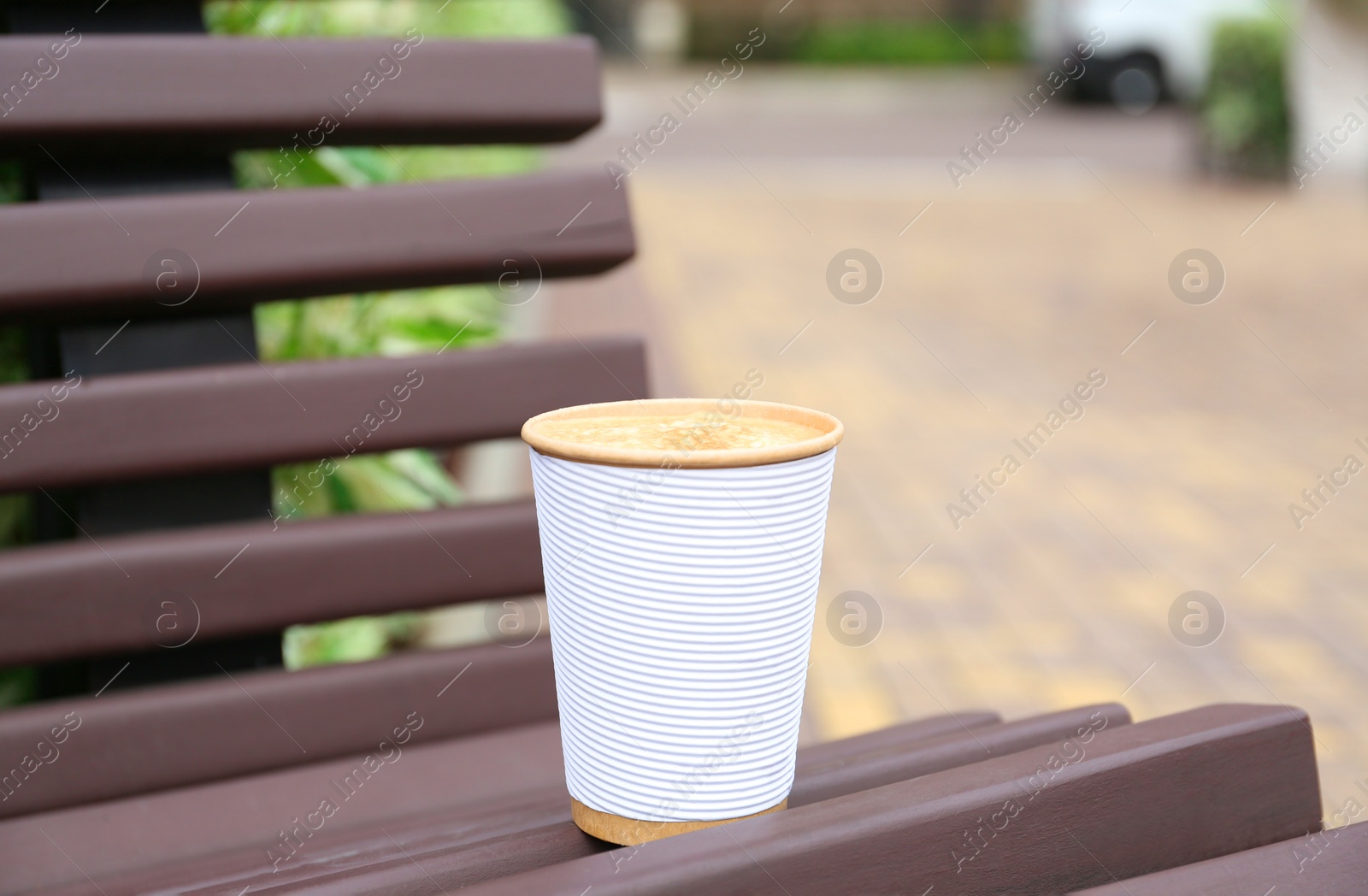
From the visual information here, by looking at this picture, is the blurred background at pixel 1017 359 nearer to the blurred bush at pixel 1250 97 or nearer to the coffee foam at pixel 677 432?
the blurred bush at pixel 1250 97

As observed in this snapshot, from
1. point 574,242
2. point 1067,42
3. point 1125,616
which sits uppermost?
point 1067,42

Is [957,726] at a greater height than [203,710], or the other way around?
[957,726]

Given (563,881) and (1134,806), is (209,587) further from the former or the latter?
(1134,806)

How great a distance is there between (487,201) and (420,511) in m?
0.46

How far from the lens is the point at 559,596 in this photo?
1002 millimetres

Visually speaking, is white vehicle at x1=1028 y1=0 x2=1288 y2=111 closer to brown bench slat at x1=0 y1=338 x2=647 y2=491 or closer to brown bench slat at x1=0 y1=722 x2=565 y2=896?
brown bench slat at x1=0 y1=338 x2=647 y2=491

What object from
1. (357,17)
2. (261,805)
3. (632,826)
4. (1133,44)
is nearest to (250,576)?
(261,805)

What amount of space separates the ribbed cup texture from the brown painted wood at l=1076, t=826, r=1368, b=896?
0.33m

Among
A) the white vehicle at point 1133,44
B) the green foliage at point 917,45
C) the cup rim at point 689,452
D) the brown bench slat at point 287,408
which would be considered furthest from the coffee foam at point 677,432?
the green foliage at point 917,45

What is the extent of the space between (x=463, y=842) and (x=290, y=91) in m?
1.05

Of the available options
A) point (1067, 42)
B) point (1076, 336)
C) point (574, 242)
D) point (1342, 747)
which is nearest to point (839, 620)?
point (1342, 747)

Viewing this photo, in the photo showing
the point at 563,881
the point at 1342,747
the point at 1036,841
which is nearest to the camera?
the point at 563,881

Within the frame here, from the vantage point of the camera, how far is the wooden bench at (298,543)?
48.5 inches

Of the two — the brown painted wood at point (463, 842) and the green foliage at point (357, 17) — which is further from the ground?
the green foliage at point (357, 17)
